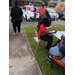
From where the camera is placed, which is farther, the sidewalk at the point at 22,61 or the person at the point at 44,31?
the person at the point at 44,31

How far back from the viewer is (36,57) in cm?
301

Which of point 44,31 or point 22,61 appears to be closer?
point 22,61

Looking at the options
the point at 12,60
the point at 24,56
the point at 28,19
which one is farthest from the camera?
the point at 28,19

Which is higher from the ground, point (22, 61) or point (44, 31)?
point (44, 31)

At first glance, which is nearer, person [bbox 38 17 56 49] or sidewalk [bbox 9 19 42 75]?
sidewalk [bbox 9 19 42 75]

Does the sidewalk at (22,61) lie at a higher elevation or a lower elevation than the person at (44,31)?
lower

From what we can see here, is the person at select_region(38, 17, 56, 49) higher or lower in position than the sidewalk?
higher

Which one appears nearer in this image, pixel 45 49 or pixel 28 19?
pixel 45 49

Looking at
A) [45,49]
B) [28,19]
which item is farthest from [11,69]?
[28,19]
